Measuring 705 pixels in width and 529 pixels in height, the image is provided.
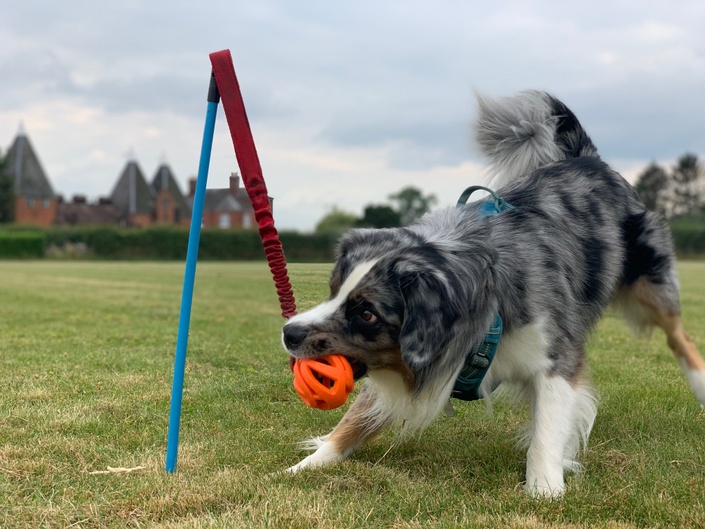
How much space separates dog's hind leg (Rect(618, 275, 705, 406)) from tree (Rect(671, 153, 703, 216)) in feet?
289

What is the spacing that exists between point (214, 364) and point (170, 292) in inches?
391

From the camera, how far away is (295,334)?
314 centimetres

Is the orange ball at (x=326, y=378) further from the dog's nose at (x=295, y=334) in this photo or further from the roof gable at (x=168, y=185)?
the roof gable at (x=168, y=185)

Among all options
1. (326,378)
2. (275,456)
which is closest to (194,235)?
(326,378)

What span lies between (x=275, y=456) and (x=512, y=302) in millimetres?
1562

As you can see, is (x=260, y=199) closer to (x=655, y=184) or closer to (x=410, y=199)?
(x=410, y=199)

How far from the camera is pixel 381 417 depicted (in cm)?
388

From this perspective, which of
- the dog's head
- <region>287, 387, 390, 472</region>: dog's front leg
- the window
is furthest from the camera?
the window

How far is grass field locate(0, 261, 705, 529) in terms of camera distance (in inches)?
122

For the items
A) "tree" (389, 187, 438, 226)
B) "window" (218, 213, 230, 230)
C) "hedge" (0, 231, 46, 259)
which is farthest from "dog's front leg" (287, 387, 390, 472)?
"tree" (389, 187, 438, 226)

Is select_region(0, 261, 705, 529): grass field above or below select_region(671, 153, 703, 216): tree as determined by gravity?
below

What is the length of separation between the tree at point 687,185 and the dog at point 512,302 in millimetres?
88327

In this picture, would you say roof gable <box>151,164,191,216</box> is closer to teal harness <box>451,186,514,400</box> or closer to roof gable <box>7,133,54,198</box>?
roof gable <box>7,133,54,198</box>

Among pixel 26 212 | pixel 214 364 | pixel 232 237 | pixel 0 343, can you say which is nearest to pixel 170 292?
pixel 0 343
